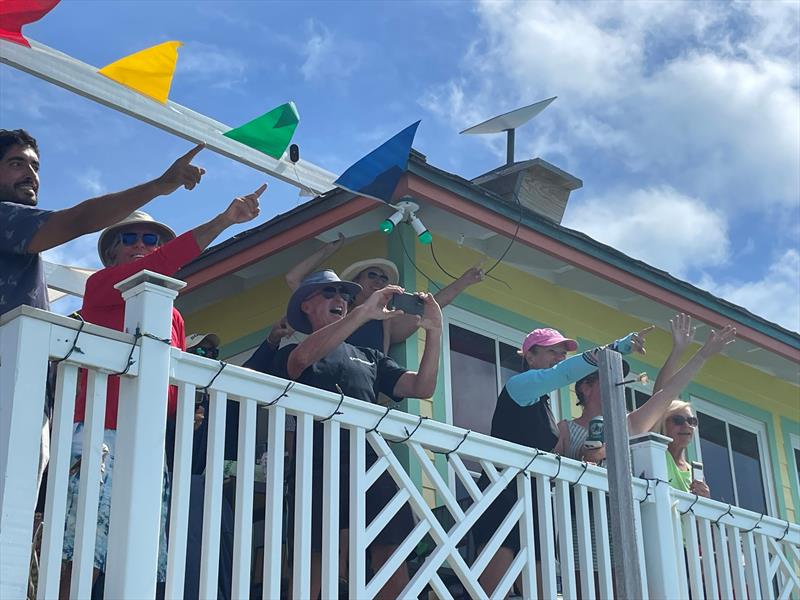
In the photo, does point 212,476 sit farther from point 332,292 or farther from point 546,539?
point 332,292

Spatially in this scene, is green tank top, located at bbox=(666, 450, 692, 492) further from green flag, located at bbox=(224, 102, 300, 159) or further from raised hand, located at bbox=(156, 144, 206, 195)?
raised hand, located at bbox=(156, 144, 206, 195)

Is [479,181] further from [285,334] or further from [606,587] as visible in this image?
[606,587]

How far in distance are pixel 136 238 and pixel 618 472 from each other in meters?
2.24

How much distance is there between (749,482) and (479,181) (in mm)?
3768

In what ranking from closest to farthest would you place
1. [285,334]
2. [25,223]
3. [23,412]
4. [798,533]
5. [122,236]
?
[23,412], [25,223], [122,236], [285,334], [798,533]

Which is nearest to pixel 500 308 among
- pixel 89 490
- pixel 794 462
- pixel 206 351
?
pixel 206 351

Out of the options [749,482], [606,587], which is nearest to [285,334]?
[606,587]

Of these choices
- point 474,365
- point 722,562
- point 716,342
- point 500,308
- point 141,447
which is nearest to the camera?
point 141,447

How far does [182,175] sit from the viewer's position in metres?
4.07

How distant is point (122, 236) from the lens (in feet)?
15.8

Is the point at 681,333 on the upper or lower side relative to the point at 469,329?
lower

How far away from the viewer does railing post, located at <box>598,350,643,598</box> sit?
390cm

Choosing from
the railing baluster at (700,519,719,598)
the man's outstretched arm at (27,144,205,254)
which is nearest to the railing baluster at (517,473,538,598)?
the railing baluster at (700,519,719,598)

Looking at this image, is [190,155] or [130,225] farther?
[130,225]
